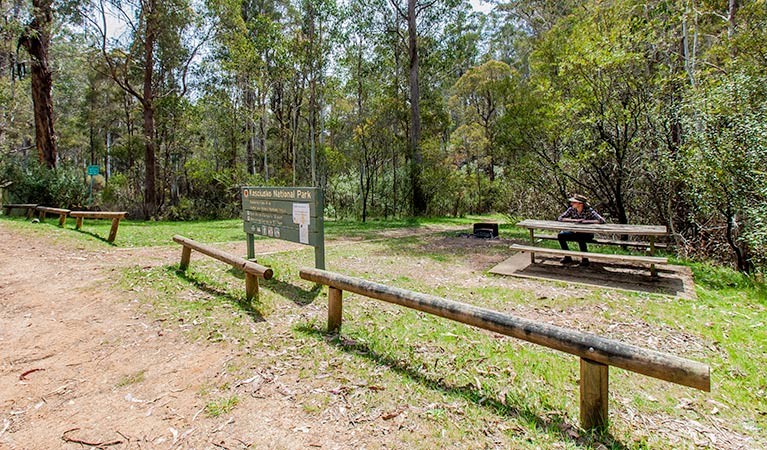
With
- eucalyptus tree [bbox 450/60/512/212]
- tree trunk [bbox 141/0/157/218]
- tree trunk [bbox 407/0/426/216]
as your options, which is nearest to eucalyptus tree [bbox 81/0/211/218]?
tree trunk [bbox 141/0/157/218]

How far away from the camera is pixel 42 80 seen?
48.5 feet

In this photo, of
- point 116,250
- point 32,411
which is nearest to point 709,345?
point 32,411

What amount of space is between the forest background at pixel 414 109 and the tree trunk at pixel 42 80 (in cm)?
7

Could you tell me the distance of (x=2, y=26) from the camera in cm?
1188

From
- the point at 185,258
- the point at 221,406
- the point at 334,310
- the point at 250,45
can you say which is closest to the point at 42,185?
the point at 250,45

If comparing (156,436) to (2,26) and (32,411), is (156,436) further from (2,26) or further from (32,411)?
(2,26)

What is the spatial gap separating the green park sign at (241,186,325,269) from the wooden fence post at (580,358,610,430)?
326 centimetres

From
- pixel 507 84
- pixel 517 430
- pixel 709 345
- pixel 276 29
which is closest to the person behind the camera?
pixel 517 430

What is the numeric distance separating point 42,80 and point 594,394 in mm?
21209

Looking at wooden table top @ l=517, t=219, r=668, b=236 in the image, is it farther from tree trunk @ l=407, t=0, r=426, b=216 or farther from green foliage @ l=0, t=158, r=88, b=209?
green foliage @ l=0, t=158, r=88, b=209

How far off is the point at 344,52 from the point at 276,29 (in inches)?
147

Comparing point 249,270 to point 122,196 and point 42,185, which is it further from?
point 122,196

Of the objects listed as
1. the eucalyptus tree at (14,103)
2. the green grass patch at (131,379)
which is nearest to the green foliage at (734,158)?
the green grass patch at (131,379)

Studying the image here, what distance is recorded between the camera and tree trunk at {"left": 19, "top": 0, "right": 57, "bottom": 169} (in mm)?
14211
